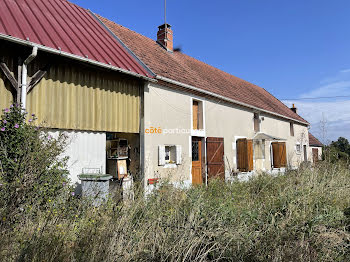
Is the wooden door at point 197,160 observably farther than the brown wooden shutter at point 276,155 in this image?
No

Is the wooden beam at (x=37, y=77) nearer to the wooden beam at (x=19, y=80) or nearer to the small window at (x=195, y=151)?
the wooden beam at (x=19, y=80)

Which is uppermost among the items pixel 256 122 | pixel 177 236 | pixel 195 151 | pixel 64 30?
pixel 64 30

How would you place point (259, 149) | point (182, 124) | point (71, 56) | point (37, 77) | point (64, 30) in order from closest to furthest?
point (37, 77)
point (71, 56)
point (64, 30)
point (182, 124)
point (259, 149)

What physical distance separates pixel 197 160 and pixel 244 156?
2.83 m

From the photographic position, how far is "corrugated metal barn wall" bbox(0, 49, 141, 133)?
17.1ft

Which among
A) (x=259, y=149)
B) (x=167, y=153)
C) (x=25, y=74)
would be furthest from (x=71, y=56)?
(x=259, y=149)

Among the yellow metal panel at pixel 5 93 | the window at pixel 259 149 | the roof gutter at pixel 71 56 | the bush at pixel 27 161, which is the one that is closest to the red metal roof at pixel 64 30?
the roof gutter at pixel 71 56

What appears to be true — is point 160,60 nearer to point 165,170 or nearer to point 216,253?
point 165,170

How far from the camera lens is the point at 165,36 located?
11.2 meters

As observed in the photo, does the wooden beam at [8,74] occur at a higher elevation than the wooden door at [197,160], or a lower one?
higher

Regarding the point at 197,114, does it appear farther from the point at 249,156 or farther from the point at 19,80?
the point at 19,80

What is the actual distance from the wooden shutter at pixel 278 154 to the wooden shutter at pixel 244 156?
358cm

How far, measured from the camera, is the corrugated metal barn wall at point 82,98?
5.20m

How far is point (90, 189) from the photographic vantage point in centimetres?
525
